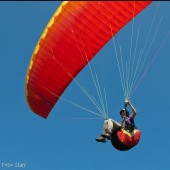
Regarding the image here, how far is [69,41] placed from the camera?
13.7 metres

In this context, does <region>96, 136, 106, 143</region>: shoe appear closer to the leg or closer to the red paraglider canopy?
the leg

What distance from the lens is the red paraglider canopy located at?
13.0m

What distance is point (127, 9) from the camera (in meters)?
13.2

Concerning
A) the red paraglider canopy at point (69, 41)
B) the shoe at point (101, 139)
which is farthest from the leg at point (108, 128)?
the red paraglider canopy at point (69, 41)

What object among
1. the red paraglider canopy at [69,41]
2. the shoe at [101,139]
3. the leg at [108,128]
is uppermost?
the red paraglider canopy at [69,41]

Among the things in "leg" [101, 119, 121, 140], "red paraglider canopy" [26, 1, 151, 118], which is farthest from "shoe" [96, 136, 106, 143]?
"red paraglider canopy" [26, 1, 151, 118]

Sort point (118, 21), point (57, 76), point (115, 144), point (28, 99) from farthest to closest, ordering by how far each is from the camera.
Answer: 1. point (28, 99)
2. point (57, 76)
3. point (118, 21)
4. point (115, 144)

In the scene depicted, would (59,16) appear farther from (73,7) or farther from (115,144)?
(115,144)

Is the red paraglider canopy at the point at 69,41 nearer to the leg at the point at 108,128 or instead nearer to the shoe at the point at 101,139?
the leg at the point at 108,128

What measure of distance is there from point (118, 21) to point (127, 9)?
22.1 inches

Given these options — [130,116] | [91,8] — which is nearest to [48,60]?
[91,8]

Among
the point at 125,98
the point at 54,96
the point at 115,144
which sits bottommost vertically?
the point at 115,144

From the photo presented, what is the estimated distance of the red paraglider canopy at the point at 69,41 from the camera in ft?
42.5

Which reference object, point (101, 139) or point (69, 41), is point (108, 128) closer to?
point (101, 139)
